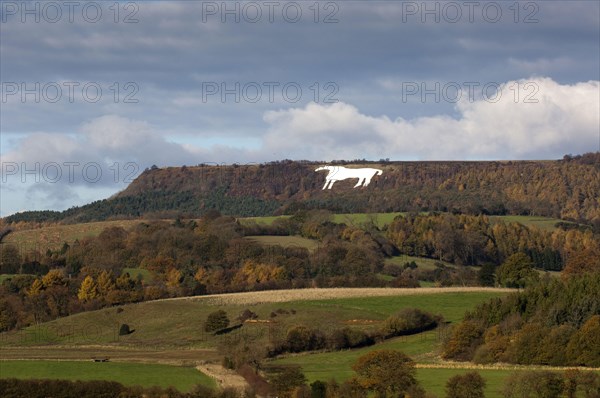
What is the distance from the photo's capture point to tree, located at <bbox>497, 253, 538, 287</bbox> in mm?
155637

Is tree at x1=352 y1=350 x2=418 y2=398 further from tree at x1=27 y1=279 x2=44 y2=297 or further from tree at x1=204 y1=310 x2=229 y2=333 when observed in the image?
tree at x1=27 y1=279 x2=44 y2=297

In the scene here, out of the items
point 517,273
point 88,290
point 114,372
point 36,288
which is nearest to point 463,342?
point 114,372

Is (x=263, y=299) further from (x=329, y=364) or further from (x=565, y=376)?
(x=565, y=376)

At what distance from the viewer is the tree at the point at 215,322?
118 m

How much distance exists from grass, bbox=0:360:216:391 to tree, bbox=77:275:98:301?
204 feet

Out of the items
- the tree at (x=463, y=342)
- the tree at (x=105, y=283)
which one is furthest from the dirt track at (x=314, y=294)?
the tree at (x=463, y=342)

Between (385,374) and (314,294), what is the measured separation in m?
64.1

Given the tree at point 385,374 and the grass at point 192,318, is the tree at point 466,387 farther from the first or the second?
the grass at point 192,318

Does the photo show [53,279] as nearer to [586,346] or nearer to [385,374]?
[586,346]

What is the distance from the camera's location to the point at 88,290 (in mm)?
155875

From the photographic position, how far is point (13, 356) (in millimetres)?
101312

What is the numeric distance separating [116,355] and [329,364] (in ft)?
70.1

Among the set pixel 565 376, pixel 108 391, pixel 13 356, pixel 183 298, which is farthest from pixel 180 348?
pixel 565 376

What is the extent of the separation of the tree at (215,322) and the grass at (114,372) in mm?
27307
